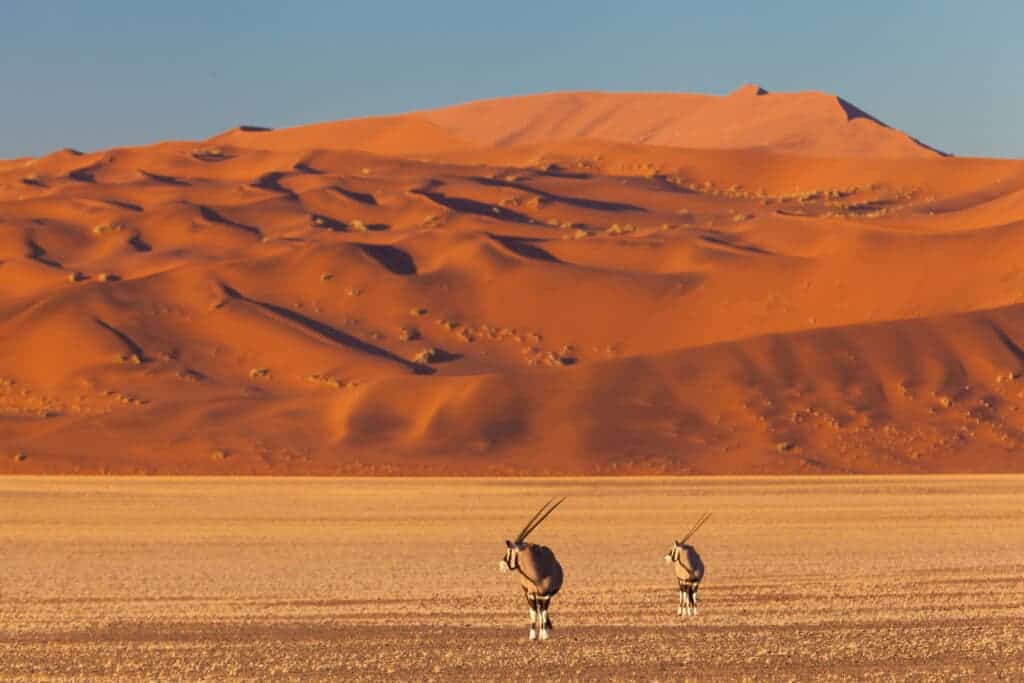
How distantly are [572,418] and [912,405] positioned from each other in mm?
8868

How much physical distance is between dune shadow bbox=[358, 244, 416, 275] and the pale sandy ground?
3178 cm

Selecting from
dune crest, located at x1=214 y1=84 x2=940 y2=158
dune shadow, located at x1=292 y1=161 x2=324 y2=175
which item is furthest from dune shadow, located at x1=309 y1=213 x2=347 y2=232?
dune crest, located at x1=214 y1=84 x2=940 y2=158

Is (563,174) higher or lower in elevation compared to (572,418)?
higher

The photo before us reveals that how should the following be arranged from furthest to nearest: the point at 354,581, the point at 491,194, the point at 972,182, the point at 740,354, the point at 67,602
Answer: the point at 972,182 < the point at 491,194 < the point at 740,354 < the point at 354,581 < the point at 67,602

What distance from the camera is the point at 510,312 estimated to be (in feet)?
208

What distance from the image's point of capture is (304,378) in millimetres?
55250

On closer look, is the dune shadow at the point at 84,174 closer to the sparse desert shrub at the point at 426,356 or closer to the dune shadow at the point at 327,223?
the dune shadow at the point at 327,223

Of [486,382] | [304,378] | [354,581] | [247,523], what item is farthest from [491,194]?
[354,581]

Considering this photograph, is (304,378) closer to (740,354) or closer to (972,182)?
(740,354)

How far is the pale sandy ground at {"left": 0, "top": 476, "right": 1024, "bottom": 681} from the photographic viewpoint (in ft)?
47.2

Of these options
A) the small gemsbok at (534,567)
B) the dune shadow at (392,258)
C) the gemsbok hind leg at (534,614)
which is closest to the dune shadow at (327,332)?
the dune shadow at (392,258)

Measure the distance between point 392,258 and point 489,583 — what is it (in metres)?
50.2

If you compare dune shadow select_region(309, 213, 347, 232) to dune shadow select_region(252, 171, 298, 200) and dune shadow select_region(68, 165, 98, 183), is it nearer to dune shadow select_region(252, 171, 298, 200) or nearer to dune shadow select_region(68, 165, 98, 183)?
dune shadow select_region(252, 171, 298, 200)

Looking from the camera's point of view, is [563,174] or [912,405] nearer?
[912,405]
